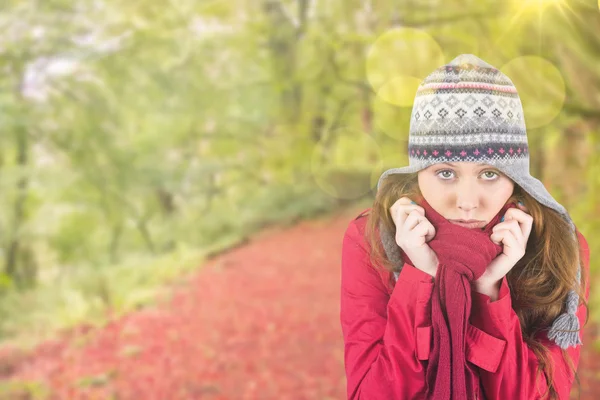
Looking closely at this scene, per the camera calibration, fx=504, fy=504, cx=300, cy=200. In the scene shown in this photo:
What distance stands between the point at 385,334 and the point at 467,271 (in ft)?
0.61

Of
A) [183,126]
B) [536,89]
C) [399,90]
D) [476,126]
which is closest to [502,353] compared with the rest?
[476,126]

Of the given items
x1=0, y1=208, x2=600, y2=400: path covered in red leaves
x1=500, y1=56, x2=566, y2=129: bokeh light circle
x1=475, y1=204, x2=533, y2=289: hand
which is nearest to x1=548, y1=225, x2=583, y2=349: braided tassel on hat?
x1=475, y1=204, x2=533, y2=289: hand

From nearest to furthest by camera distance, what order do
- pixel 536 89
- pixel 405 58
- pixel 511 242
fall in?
pixel 511 242
pixel 536 89
pixel 405 58

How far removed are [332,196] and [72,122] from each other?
132 inches

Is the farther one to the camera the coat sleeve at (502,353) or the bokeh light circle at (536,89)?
the bokeh light circle at (536,89)

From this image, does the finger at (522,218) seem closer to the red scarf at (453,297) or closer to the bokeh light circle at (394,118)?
the red scarf at (453,297)

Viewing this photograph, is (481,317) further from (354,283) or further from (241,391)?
(241,391)

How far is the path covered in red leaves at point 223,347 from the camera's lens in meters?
3.15

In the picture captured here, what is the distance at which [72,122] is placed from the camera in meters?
4.98

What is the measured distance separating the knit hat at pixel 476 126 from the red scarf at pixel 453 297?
0.13m

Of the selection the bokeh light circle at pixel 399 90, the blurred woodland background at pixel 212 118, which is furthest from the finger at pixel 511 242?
the bokeh light circle at pixel 399 90

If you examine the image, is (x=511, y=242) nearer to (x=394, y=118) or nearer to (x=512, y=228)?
(x=512, y=228)

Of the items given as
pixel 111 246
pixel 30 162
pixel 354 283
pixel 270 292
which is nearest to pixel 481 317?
pixel 354 283

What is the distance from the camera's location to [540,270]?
3.11ft
